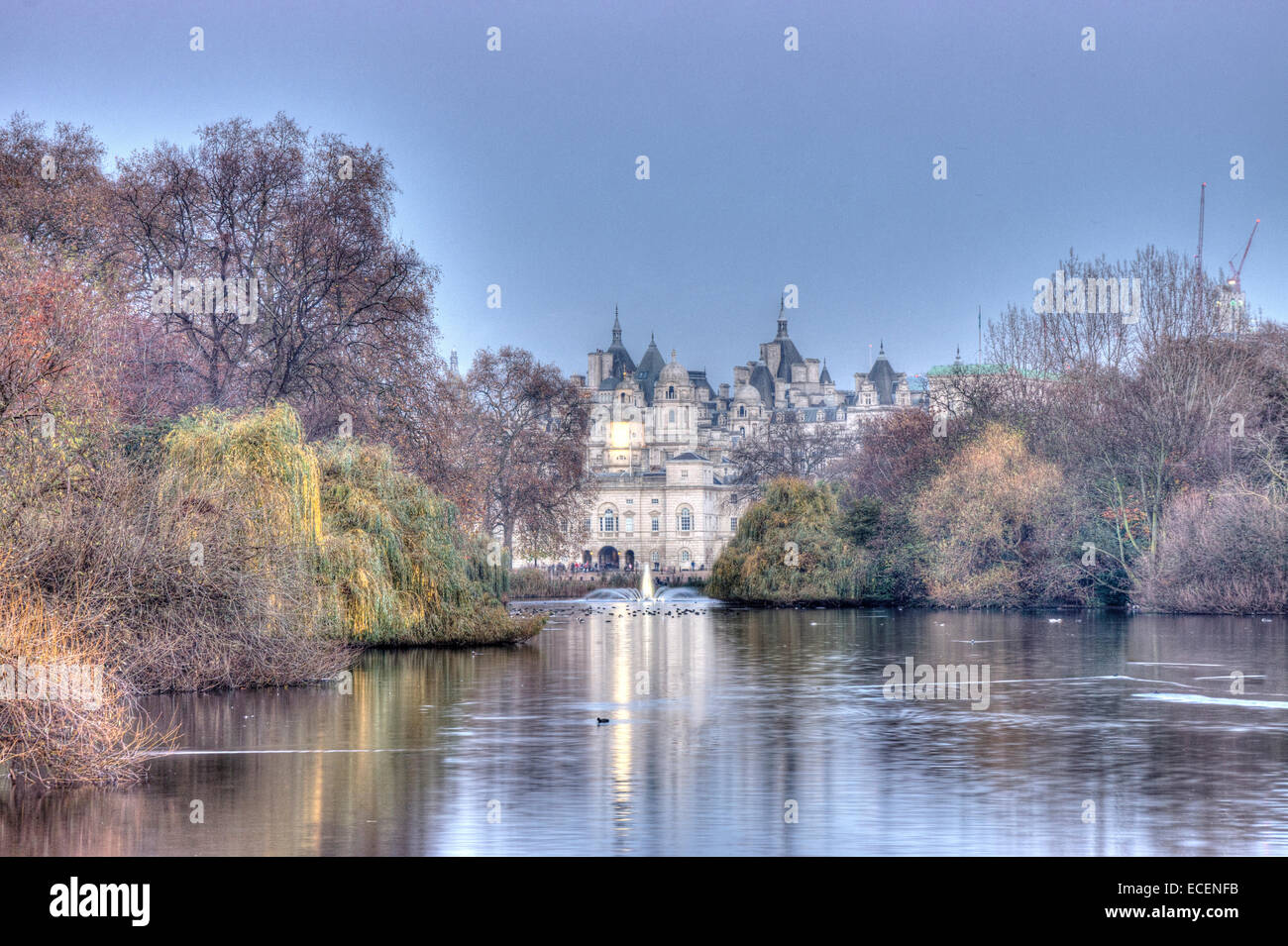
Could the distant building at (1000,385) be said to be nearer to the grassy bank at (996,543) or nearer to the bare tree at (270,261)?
the grassy bank at (996,543)

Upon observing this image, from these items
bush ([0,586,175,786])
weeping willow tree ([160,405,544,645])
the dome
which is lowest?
bush ([0,586,175,786])

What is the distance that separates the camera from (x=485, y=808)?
1209cm

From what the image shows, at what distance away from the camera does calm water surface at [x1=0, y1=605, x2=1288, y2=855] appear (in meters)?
11.0

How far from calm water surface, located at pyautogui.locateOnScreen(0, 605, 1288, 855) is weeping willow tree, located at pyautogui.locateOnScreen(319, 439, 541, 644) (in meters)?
1.56

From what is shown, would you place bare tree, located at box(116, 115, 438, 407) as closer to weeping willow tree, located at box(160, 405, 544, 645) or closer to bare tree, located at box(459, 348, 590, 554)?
weeping willow tree, located at box(160, 405, 544, 645)

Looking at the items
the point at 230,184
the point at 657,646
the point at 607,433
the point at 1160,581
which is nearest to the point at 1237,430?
the point at 1160,581

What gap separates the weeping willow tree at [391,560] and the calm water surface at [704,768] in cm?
156

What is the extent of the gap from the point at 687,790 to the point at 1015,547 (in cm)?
3878

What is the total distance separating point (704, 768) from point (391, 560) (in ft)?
49.1

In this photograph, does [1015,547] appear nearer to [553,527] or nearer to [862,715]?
[553,527]

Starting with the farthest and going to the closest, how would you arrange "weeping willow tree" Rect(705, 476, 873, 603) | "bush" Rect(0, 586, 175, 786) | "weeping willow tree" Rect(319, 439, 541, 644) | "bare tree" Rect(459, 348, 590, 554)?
"bare tree" Rect(459, 348, 590, 554), "weeping willow tree" Rect(705, 476, 873, 603), "weeping willow tree" Rect(319, 439, 541, 644), "bush" Rect(0, 586, 175, 786)

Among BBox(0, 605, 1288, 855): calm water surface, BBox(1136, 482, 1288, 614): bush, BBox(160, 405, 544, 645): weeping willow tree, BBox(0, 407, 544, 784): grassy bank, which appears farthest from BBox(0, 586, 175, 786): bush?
BBox(1136, 482, 1288, 614): bush

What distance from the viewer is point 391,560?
28.3 meters

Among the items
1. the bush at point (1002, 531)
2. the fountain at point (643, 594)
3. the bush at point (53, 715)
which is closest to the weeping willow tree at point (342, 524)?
the bush at point (53, 715)
